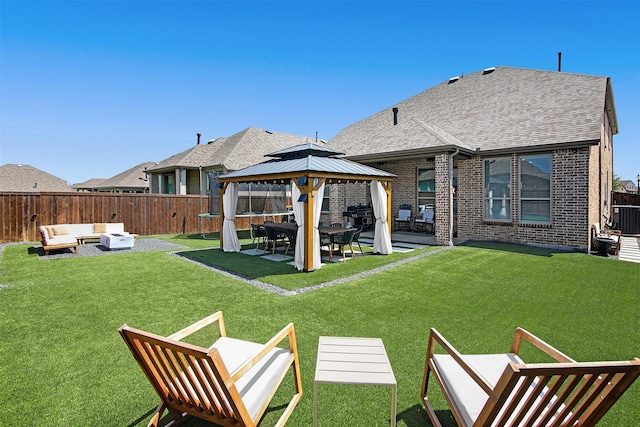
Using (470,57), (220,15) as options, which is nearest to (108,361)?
(220,15)

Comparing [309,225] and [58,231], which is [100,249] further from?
[309,225]

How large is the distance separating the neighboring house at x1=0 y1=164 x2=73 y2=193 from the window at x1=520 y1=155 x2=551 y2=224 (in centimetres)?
3631

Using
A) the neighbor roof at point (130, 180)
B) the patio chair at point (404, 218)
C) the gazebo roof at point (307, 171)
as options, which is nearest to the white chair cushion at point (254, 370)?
the gazebo roof at point (307, 171)

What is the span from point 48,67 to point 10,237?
6.88 meters

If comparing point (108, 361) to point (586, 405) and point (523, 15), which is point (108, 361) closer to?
point (586, 405)

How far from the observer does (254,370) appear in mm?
2707

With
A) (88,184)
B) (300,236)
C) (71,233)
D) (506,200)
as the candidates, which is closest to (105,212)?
(71,233)

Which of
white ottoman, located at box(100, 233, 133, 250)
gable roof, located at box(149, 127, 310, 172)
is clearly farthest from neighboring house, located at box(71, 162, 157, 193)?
white ottoman, located at box(100, 233, 133, 250)

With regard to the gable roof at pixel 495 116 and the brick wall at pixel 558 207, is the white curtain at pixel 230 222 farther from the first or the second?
the brick wall at pixel 558 207

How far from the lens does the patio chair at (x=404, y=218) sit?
1536 cm

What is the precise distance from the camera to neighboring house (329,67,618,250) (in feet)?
33.4

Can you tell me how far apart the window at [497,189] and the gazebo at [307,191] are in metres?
4.49

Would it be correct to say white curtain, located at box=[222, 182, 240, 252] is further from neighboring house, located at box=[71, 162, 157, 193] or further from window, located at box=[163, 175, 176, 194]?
neighboring house, located at box=[71, 162, 157, 193]

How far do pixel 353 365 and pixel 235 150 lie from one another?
63.0 ft
